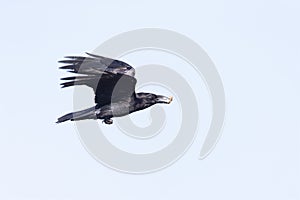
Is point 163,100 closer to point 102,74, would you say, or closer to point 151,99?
point 151,99

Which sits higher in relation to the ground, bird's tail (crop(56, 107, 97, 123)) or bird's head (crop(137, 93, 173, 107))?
bird's head (crop(137, 93, 173, 107))

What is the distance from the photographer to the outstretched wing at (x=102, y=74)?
4247 cm

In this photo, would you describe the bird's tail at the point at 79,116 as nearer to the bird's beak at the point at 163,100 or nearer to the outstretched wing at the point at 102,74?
the outstretched wing at the point at 102,74

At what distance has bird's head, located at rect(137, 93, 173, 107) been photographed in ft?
143

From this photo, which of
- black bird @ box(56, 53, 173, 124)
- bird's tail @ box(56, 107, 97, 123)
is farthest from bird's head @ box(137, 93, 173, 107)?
bird's tail @ box(56, 107, 97, 123)

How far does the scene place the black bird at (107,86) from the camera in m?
42.5

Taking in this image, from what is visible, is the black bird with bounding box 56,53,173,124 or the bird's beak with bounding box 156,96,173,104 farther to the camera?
the bird's beak with bounding box 156,96,173,104

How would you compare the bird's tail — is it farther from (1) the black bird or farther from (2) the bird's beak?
(2) the bird's beak

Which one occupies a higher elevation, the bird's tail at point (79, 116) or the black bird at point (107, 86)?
the black bird at point (107, 86)

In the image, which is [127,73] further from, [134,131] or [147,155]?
[147,155]

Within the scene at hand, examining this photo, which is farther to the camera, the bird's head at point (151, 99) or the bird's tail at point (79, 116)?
the bird's head at point (151, 99)


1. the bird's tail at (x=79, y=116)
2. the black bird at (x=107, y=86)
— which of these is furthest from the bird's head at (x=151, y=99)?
the bird's tail at (x=79, y=116)

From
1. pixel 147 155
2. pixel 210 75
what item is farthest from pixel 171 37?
pixel 147 155

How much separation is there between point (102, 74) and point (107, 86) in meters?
0.73
